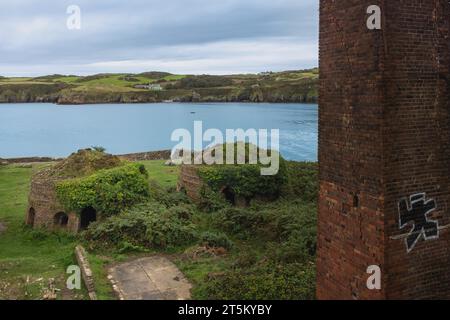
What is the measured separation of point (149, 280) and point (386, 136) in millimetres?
9603

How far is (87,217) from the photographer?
922 inches

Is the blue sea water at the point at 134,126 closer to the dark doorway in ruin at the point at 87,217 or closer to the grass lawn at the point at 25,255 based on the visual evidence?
the dark doorway in ruin at the point at 87,217

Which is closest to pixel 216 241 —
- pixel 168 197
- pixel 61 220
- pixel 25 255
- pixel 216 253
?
pixel 216 253

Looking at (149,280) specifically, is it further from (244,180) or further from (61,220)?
(244,180)

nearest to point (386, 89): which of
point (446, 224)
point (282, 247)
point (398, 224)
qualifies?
point (398, 224)

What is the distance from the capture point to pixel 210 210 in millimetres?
24484

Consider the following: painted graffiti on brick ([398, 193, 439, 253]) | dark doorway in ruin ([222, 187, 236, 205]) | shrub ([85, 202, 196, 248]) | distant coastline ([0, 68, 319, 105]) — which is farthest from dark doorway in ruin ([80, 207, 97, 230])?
distant coastline ([0, 68, 319, 105])

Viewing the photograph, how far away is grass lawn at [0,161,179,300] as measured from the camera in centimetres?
1469

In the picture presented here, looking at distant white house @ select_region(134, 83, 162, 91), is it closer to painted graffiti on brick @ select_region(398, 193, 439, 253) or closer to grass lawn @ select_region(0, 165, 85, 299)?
grass lawn @ select_region(0, 165, 85, 299)

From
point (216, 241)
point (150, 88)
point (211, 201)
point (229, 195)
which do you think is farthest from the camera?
point (150, 88)

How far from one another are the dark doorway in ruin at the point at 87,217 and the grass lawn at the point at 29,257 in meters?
1.00

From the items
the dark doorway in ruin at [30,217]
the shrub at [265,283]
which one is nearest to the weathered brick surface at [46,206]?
the dark doorway in ruin at [30,217]
